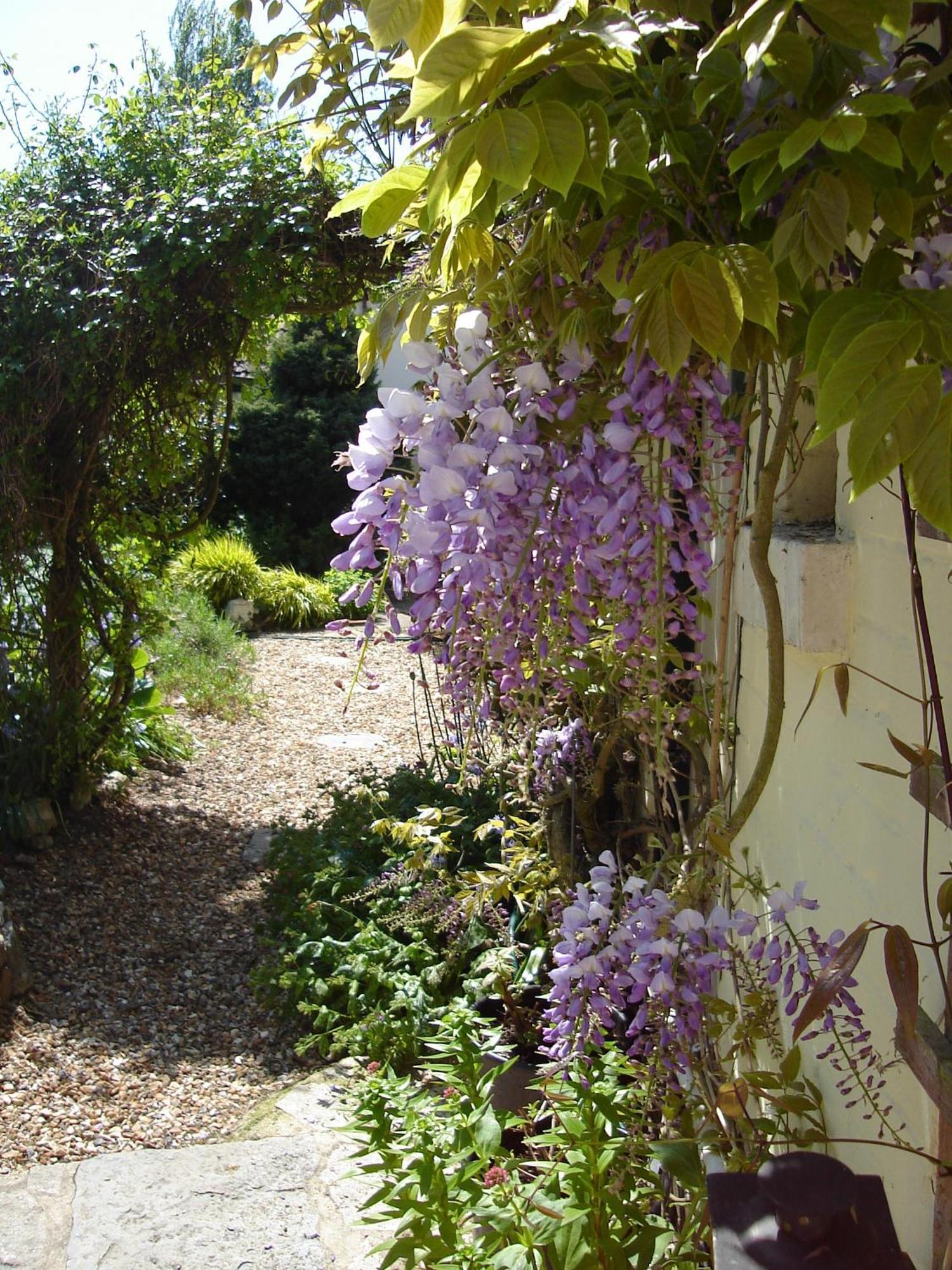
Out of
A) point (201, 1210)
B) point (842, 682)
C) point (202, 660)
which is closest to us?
point (842, 682)

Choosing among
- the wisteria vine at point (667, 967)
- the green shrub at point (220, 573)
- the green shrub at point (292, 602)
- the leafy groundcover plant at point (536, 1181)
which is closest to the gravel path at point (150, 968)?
the wisteria vine at point (667, 967)

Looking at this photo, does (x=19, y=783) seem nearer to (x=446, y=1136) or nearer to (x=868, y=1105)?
(x=446, y=1136)

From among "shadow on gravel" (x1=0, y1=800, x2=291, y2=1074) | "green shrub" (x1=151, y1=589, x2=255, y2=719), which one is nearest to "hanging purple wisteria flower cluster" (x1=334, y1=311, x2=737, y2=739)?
"shadow on gravel" (x1=0, y1=800, x2=291, y2=1074)

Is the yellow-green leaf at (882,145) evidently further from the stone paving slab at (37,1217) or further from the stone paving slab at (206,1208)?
the stone paving slab at (37,1217)

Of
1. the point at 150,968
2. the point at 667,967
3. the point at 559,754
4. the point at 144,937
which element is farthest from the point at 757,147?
the point at 144,937

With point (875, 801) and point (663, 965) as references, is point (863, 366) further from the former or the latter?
point (663, 965)

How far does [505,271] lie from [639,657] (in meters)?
0.59

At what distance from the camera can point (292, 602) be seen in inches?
437

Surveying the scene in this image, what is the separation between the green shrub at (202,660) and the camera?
747 cm

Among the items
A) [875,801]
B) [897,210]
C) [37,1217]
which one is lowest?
[37,1217]

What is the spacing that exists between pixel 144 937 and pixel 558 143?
3.88 meters

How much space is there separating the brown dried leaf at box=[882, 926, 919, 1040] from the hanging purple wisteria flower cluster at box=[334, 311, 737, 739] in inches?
14.4

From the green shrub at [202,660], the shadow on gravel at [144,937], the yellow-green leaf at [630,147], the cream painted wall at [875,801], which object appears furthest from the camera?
the green shrub at [202,660]

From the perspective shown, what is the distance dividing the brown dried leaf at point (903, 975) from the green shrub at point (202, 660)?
6.23 m
